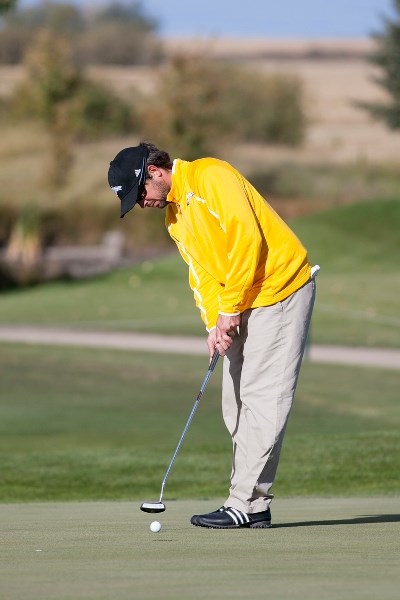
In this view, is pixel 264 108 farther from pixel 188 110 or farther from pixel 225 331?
pixel 225 331

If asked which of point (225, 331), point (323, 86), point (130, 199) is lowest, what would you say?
point (225, 331)

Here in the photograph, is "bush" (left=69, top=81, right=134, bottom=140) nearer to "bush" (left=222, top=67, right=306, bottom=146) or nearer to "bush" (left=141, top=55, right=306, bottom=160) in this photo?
"bush" (left=141, top=55, right=306, bottom=160)

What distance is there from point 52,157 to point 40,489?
125 ft

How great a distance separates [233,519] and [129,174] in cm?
157

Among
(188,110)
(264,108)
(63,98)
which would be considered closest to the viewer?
(188,110)

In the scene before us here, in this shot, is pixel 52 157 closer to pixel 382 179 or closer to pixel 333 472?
pixel 382 179

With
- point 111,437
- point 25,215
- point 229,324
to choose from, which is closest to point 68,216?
point 25,215

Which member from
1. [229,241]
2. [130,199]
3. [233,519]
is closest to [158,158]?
[130,199]

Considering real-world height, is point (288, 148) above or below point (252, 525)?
above

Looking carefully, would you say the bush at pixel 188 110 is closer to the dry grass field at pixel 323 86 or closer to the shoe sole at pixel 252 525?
the dry grass field at pixel 323 86

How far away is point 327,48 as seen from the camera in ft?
383

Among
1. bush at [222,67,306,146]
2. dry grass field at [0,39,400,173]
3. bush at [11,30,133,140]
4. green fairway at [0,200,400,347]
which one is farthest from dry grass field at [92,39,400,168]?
green fairway at [0,200,400,347]

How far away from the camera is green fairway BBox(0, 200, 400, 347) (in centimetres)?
2716

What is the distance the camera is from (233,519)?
6535 millimetres
